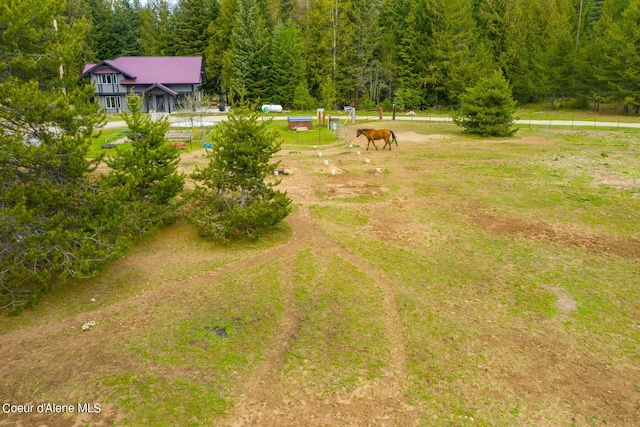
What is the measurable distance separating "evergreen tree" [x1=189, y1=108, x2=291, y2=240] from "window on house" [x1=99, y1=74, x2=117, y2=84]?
42443mm

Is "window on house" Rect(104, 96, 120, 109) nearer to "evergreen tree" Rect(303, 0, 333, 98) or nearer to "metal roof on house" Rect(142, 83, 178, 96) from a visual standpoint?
"metal roof on house" Rect(142, 83, 178, 96)

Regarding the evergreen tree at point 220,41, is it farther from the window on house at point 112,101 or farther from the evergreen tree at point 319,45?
the window on house at point 112,101

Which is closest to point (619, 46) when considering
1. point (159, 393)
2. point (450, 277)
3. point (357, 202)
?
point (357, 202)

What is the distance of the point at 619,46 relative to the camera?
39969 mm

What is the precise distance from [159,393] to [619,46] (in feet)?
150

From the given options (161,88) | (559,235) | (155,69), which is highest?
(155,69)

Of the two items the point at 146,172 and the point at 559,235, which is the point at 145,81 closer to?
the point at 146,172

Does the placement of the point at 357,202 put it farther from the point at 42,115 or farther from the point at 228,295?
the point at 42,115

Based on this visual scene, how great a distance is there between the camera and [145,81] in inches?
1971

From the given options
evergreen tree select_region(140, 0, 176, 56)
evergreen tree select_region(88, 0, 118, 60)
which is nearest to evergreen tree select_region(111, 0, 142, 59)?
evergreen tree select_region(88, 0, 118, 60)

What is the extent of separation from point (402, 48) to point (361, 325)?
4807cm

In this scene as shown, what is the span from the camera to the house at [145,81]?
4931cm

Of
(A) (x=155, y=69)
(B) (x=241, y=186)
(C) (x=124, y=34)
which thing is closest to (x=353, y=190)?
(B) (x=241, y=186)

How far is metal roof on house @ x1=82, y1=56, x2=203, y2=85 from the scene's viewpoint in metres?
49.5
